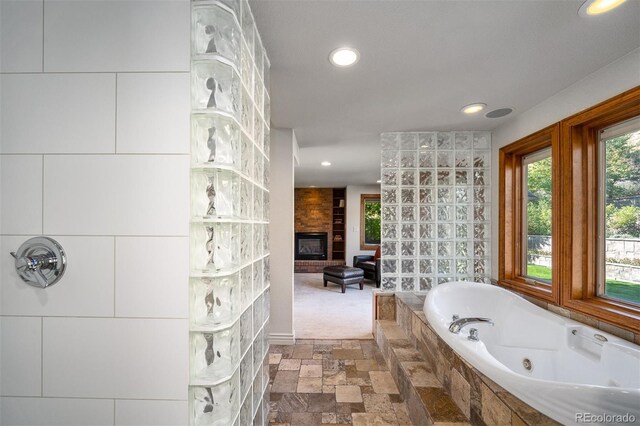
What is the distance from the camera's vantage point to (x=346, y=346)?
109 inches

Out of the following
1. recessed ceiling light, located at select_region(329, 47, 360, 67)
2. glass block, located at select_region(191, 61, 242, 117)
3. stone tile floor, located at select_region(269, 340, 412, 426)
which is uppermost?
recessed ceiling light, located at select_region(329, 47, 360, 67)

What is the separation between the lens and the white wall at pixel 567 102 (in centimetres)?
153

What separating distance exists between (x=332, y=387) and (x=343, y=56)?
219 centimetres

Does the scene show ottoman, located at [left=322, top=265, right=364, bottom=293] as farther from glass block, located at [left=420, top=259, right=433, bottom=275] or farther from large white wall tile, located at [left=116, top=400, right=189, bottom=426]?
large white wall tile, located at [left=116, top=400, right=189, bottom=426]

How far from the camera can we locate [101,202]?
792 mm

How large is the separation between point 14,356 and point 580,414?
178 cm

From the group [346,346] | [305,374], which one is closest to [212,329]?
[305,374]

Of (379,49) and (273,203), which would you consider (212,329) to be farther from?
(273,203)

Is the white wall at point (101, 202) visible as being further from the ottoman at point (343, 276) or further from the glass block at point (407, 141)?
the ottoman at point (343, 276)

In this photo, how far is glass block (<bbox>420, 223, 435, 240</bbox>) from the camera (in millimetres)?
2867

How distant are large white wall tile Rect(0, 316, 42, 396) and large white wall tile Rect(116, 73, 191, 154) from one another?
58cm

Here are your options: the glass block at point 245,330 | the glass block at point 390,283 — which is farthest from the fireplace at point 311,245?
the glass block at point 245,330

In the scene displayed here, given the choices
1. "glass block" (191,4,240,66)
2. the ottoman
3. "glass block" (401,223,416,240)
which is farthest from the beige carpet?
"glass block" (191,4,240,66)

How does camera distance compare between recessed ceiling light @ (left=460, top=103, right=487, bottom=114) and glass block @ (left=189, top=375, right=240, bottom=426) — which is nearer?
glass block @ (left=189, top=375, right=240, bottom=426)
